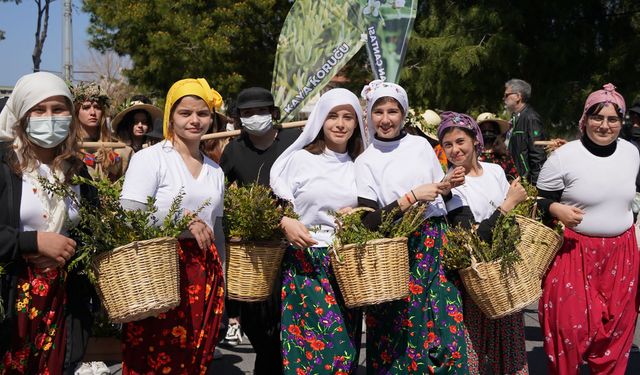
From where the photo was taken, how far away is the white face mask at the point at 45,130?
12.5 ft

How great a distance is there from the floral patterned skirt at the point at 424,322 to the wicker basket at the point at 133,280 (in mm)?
1423

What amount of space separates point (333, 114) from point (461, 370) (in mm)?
1567

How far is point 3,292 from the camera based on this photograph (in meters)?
3.68

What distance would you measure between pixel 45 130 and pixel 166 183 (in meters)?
0.62

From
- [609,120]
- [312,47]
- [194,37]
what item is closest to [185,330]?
[609,120]

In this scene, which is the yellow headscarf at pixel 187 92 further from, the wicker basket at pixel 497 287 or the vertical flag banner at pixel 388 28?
the vertical flag banner at pixel 388 28

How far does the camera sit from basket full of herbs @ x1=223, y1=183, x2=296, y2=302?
443cm

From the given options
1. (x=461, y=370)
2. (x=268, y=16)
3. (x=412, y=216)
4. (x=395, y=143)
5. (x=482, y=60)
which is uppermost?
(x=268, y=16)

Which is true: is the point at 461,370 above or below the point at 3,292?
below

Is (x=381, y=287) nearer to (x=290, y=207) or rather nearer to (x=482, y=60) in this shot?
(x=290, y=207)

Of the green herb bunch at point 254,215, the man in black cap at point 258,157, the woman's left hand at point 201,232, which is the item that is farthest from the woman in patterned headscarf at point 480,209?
the woman's left hand at point 201,232

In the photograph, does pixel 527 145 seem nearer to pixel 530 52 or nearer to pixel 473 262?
pixel 530 52

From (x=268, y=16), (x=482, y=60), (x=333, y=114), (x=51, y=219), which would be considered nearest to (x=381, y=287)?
(x=333, y=114)

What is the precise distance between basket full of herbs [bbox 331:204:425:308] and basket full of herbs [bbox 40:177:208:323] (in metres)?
0.80
